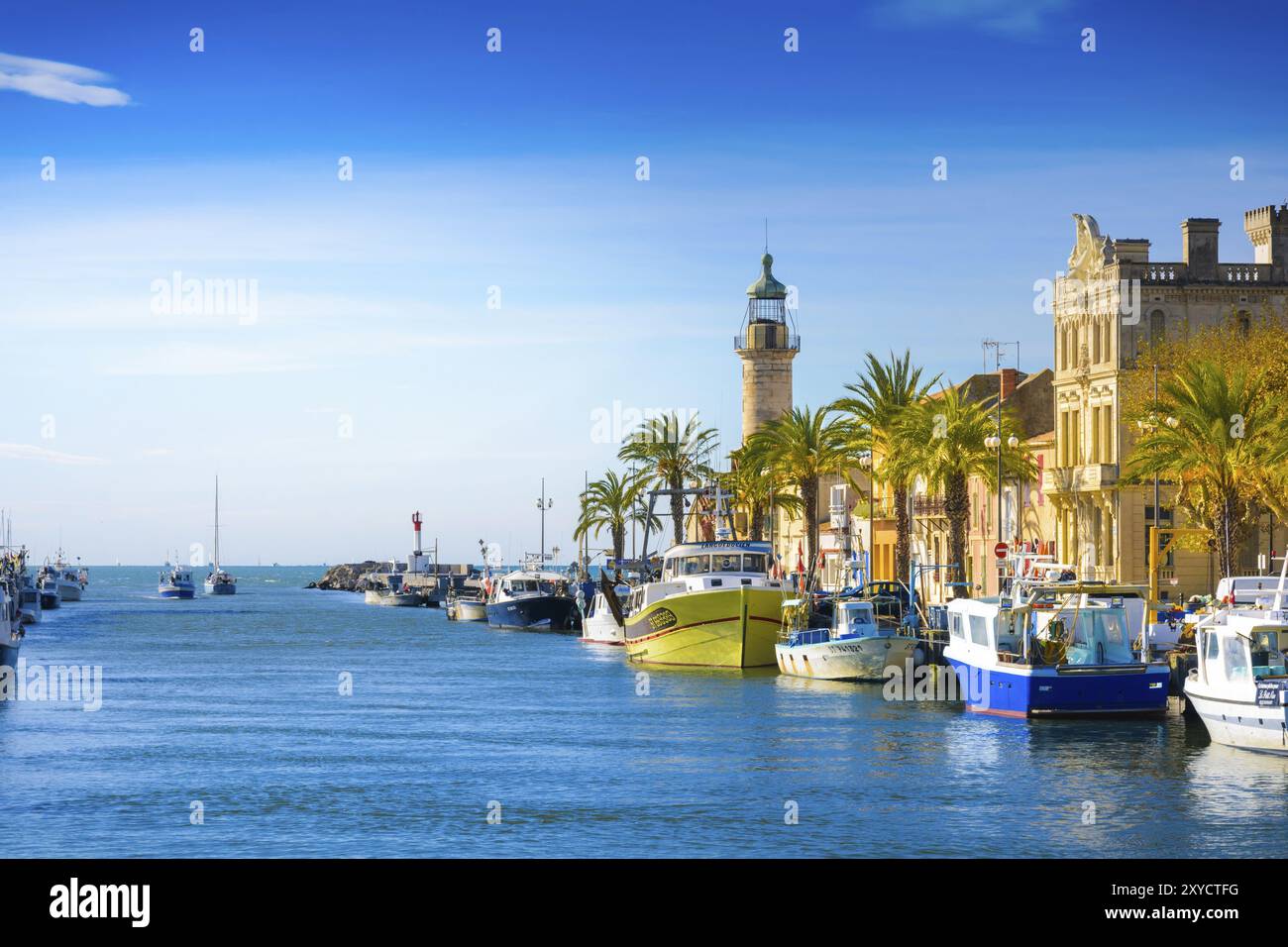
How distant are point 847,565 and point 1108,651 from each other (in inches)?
1015

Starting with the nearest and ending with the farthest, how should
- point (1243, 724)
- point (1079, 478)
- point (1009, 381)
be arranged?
1. point (1243, 724)
2. point (1079, 478)
3. point (1009, 381)

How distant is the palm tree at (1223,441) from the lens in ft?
177

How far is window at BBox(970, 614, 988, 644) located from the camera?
48250mm

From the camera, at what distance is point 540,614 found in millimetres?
128125

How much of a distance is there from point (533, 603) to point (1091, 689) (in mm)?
86449

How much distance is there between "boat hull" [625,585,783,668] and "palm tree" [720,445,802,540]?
21.8 m

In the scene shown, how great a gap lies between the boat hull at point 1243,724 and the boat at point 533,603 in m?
87.9

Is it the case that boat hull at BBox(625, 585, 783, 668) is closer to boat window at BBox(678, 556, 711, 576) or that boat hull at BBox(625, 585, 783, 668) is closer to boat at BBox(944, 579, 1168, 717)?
boat window at BBox(678, 556, 711, 576)

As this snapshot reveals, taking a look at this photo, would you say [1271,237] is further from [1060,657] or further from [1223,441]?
A: [1060,657]

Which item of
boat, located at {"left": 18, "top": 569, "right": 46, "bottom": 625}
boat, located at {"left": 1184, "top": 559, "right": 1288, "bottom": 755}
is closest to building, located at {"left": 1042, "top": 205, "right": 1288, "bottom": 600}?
boat, located at {"left": 1184, "top": 559, "right": 1288, "bottom": 755}

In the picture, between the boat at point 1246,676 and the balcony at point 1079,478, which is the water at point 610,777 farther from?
the balcony at point 1079,478

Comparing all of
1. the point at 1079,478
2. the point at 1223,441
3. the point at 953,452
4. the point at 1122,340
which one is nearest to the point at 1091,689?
the point at 1223,441

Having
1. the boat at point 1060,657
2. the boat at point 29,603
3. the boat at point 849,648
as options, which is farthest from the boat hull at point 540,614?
the boat at point 1060,657
